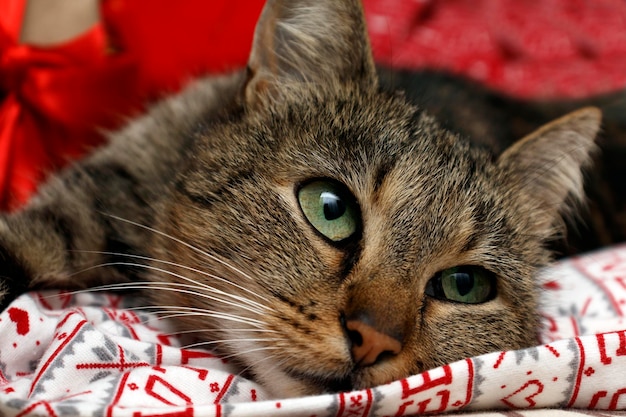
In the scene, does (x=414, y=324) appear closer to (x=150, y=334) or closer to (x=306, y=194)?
(x=306, y=194)

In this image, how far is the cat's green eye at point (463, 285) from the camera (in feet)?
4.04

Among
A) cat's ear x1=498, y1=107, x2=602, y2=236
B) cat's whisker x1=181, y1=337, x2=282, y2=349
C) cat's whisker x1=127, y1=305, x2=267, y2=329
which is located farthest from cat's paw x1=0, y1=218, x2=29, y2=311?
cat's ear x1=498, y1=107, x2=602, y2=236

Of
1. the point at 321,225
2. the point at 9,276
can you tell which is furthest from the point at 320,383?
the point at 9,276

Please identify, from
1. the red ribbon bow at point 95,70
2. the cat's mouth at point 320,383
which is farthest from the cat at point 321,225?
the red ribbon bow at point 95,70

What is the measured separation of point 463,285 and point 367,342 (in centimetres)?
34

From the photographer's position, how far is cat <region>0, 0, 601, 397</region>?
107 centimetres

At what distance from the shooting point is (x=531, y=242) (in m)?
1.41

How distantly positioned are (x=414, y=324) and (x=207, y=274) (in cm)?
38

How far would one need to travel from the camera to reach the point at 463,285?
127 centimetres

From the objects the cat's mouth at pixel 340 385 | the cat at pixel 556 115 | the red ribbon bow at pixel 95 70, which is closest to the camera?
the cat's mouth at pixel 340 385

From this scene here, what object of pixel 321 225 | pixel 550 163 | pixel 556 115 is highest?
pixel 556 115

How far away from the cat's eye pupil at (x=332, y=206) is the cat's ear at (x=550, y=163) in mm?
409

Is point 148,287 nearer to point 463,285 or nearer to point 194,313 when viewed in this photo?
point 194,313

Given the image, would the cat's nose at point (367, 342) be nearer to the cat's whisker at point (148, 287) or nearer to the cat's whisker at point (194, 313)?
the cat's whisker at point (194, 313)
